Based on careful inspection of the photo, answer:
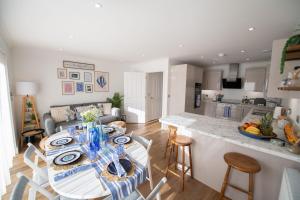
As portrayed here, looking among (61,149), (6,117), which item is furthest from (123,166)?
(6,117)

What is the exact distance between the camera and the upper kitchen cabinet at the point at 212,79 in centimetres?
494

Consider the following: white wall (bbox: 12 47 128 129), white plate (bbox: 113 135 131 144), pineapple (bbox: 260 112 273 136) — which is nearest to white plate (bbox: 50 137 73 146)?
white plate (bbox: 113 135 131 144)

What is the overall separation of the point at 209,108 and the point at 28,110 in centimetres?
595

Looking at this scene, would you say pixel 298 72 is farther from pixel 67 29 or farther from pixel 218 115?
pixel 218 115

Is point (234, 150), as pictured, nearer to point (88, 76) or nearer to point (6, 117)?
point (6, 117)

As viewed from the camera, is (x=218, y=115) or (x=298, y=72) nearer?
(x=298, y=72)

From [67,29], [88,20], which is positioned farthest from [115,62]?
[88,20]

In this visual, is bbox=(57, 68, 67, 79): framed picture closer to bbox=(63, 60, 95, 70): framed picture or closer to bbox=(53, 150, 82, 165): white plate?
bbox=(63, 60, 95, 70): framed picture

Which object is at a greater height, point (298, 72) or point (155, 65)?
point (155, 65)

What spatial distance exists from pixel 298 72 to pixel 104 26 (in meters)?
2.42

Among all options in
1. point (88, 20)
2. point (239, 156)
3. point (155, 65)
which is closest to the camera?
point (239, 156)

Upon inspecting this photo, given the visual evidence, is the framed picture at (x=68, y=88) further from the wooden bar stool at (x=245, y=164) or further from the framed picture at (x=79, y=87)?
the wooden bar stool at (x=245, y=164)

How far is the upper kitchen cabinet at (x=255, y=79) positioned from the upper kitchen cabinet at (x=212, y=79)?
87 cm

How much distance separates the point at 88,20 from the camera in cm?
173
